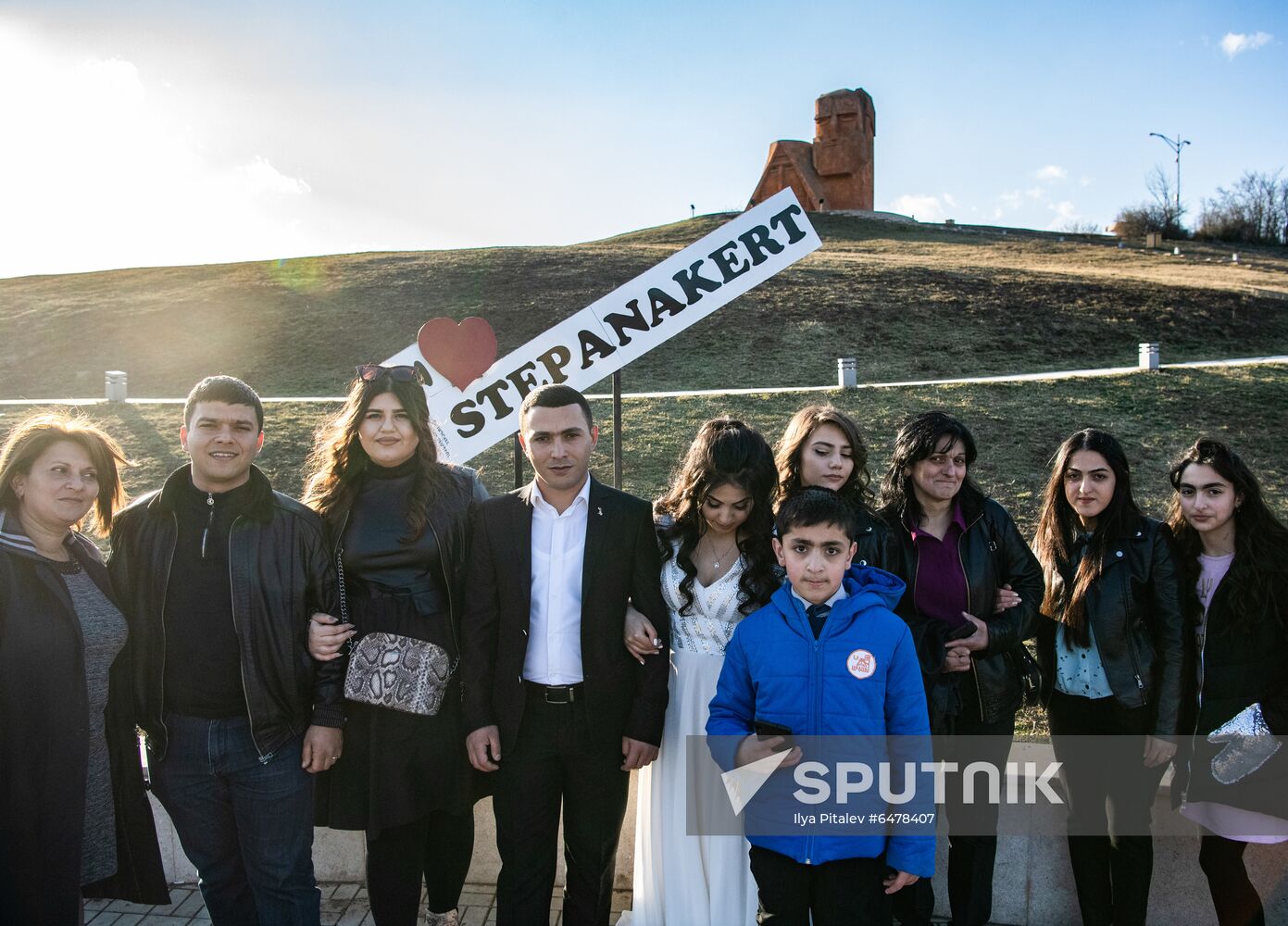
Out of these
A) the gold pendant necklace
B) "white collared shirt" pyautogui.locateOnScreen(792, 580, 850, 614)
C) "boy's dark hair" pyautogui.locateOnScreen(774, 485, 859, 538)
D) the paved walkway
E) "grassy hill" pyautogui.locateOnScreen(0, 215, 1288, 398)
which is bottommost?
the paved walkway

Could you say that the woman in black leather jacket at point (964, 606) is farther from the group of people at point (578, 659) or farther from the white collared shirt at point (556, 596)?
the white collared shirt at point (556, 596)

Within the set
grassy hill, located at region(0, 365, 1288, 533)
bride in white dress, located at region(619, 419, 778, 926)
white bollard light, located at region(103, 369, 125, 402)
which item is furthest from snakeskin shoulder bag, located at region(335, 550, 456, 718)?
white bollard light, located at region(103, 369, 125, 402)

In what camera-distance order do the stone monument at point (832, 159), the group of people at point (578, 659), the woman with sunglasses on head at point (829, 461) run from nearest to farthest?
the group of people at point (578, 659) → the woman with sunglasses on head at point (829, 461) → the stone monument at point (832, 159)

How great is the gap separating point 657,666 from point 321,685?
40.0 inches

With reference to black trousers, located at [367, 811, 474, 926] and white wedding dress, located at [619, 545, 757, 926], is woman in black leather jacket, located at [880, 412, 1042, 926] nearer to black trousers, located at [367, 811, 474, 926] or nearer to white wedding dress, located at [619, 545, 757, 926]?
white wedding dress, located at [619, 545, 757, 926]

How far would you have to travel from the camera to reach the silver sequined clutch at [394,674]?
8.50ft

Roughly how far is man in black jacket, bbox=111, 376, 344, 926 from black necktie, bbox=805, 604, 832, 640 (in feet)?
4.64

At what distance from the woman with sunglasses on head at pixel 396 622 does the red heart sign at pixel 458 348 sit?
1.16 meters

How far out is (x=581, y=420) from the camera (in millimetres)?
2707

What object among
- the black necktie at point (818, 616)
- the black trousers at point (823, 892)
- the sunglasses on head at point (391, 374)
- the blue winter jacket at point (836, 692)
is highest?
the sunglasses on head at point (391, 374)

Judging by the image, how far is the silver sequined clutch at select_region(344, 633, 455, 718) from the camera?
2.59 meters

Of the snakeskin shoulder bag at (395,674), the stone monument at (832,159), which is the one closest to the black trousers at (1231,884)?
the snakeskin shoulder bag at (395,674)

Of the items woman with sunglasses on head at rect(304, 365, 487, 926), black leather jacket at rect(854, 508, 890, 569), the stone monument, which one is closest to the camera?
woman with sunglasses on head at rect(304, 365, 487, 926)

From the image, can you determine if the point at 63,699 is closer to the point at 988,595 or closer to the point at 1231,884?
the point at 988,595
